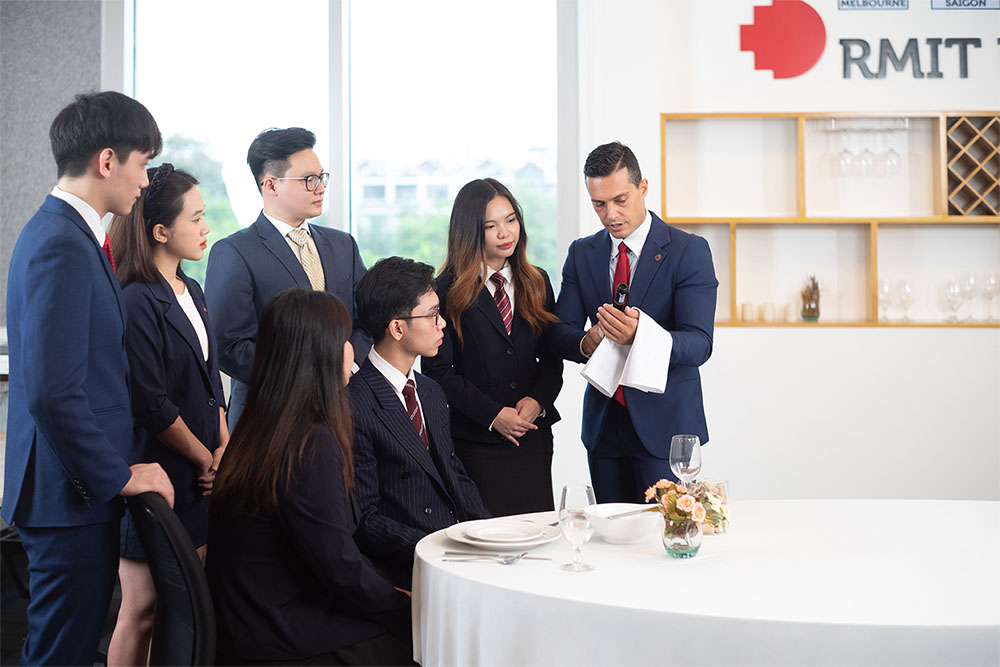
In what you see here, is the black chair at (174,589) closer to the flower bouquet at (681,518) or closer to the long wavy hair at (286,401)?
the long wavy hair at (286,401)

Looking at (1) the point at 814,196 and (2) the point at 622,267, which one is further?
(1) the point at 814,196

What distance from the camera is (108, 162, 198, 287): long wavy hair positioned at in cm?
220

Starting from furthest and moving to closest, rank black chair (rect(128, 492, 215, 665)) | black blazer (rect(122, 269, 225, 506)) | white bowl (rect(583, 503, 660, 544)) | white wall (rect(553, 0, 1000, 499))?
white wall (rect(553, 0, 1000, 499)), black blazer (rect(122, 269, 225, 506)), white bowl (rect(583, 503, 660, 544)), black chair (rect(128, 492, 215, 665))

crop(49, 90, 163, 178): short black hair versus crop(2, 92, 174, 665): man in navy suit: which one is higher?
crop(49, 90, 163, 178): short black hair

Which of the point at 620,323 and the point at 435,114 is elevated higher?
the point at 435,114

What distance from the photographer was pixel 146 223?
2.26 m

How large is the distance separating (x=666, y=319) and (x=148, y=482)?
1519 millimetres

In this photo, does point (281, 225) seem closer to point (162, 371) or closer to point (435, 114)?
point (162, 371)

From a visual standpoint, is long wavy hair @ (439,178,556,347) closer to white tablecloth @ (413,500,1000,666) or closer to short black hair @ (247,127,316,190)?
short black hair @ (247,127,316,190)

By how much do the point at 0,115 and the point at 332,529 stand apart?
3.82 metres

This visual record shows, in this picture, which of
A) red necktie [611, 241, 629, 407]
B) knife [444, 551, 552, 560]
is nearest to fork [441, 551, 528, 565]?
knife [444, 551, 552, 560]

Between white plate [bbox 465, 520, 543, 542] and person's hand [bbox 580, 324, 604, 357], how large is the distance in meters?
0.82

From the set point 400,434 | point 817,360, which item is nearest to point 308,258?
point 400,434

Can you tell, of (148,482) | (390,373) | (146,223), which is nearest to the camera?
(148,482)
